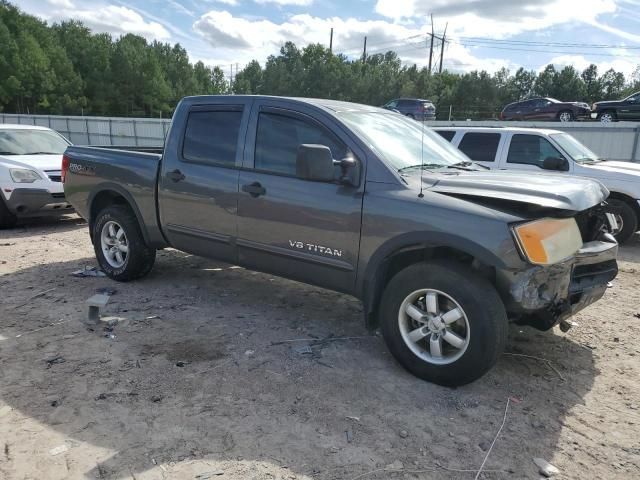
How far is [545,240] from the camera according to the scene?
311 cm

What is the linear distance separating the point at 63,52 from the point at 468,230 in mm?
69319

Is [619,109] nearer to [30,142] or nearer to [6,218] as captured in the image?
[30,142]

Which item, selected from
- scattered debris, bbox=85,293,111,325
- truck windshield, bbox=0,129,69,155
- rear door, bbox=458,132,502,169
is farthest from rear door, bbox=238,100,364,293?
truck windshield, bbox=0,129,69,155

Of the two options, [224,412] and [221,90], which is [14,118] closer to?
[224,412]

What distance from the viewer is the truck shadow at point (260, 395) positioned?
2.72 metres

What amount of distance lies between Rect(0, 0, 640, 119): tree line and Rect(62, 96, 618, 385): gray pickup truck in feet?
169

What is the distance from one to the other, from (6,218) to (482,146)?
26.4ft

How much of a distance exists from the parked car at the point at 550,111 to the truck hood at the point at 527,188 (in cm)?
2295

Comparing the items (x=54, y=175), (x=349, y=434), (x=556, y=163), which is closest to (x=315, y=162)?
(x=349, y=434)

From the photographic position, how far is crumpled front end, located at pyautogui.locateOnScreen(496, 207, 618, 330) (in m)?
3.14

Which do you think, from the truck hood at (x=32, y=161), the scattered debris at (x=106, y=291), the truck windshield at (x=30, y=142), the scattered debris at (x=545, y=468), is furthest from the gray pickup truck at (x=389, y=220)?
the truck windshield at (x=30, y=142)

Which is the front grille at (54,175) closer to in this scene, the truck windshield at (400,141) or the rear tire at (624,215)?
the truck windshield at (400,141)

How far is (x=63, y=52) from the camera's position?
60750 millimetres

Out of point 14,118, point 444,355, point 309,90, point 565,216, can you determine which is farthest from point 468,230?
point 309,90
